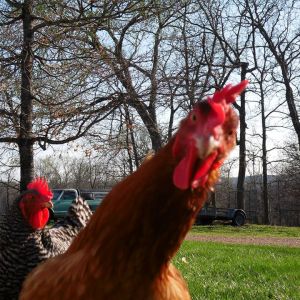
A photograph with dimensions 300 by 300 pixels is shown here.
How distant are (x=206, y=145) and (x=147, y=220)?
17.4 inches

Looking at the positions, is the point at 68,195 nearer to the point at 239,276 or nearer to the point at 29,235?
the point at 239,276

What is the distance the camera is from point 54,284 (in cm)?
201

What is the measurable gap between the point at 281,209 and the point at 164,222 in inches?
1244

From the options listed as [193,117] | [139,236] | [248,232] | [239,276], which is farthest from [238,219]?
[193,117]

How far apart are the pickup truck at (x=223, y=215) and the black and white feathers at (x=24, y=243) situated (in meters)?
20.7

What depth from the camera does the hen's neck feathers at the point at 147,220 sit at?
1.75 m

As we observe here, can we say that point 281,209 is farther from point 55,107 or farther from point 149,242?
point 149,242

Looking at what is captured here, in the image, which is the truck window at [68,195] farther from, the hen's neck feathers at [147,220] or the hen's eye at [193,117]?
the hen's eye at [193,117]

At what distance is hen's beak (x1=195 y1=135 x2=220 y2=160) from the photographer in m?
1.55

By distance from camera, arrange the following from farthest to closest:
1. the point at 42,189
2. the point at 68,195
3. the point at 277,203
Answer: the point at 277,203 < the point at 68,195 < the point at 42,189

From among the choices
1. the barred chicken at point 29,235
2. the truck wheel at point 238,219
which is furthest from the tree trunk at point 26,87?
the truck wheel at point 238,219

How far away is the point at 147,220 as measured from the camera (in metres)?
1.81

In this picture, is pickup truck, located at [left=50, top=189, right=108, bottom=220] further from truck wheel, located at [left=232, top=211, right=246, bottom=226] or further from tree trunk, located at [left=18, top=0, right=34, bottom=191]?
tree trunk, located at [left=18, top=0, right=34, bottom=191]

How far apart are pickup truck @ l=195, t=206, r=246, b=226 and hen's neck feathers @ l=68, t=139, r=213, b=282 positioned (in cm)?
2321
